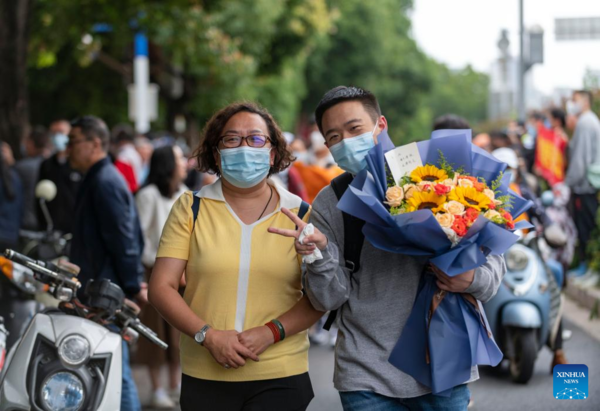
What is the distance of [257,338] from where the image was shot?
3.69 meters

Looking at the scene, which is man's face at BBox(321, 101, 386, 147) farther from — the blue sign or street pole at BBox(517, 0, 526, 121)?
street pole at BBox(517, 0, 526, 121)

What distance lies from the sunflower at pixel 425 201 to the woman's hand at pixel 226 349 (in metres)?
0.79

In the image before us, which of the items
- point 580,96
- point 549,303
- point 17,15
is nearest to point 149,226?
point 549,303

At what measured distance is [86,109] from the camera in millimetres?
29188

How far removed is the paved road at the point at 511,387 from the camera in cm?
687

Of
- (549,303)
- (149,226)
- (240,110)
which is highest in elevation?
(240,110)

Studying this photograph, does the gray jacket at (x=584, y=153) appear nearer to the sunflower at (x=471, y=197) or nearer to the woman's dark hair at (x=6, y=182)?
the woman's dark hair at (x=6, y=182)

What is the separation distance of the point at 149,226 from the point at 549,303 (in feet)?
10.3

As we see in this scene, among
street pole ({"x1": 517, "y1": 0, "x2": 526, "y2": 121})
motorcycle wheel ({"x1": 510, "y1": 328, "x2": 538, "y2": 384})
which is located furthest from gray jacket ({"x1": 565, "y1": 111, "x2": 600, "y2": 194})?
street pole ({"x1": 517, "y1": 0, "x2": 526, "y2": 121})

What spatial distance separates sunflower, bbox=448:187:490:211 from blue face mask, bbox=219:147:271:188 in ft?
2.64

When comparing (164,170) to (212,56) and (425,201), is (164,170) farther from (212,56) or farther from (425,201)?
(212,56)

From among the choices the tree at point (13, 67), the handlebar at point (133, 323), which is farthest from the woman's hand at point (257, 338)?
the tree at point (13, 67)

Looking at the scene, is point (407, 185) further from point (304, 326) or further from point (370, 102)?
point (304, 326)

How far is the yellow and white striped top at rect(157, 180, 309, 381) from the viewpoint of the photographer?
149 inches
